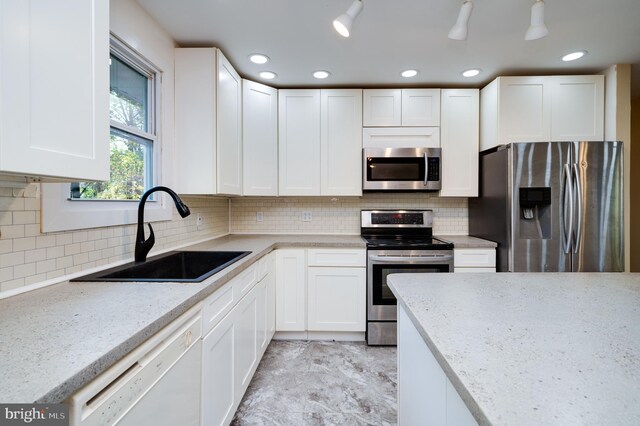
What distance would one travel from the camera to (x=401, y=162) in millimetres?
2629

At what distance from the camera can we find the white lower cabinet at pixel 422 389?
68 cm

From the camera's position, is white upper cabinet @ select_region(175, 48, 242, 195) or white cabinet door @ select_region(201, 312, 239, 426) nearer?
white cabinet door @ select_region(201, 312, 239, 426)

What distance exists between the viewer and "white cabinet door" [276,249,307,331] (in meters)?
2.48

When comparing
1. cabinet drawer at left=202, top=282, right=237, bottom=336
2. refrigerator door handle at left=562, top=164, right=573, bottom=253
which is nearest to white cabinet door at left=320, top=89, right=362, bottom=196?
cabinet drawer at left=202, top=282, right=237, bottom=336

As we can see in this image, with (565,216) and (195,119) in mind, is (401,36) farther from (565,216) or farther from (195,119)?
(565,216)

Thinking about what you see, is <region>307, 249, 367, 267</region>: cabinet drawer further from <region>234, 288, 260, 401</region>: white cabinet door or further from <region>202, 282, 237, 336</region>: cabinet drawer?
<region>202, 282, 237, 336</region>: cabinet drawer

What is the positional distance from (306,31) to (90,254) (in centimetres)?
Result: 180

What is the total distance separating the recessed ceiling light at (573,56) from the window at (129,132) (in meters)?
3.08

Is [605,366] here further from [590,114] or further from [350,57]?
[590,114]

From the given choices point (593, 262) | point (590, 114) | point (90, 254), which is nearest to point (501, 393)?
point (90, 254)

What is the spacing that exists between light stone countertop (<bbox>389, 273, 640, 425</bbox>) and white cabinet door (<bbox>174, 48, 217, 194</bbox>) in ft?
5.10

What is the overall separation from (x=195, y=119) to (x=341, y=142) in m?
1.30

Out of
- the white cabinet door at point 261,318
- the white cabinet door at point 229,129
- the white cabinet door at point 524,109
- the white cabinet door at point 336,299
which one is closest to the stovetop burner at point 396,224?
the white cabinet door at point 336,299

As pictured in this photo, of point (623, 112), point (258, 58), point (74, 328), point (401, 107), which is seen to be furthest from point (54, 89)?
point (623, 112)
